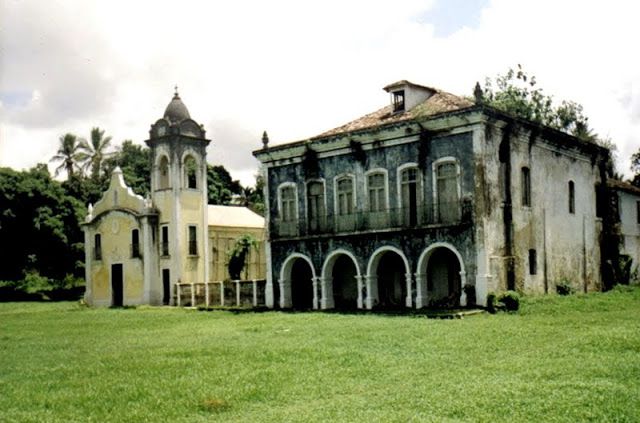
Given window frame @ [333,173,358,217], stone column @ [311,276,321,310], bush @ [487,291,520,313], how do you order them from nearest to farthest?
bush @ [487,291,520,313]
window frame @ [333,173,358,217]
stone column @ [311,276,321,310]

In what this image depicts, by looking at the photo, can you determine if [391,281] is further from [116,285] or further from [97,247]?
[97,247]

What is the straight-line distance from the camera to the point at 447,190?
85.6 ft

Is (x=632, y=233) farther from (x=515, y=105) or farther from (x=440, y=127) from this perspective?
(x=440, y=127)

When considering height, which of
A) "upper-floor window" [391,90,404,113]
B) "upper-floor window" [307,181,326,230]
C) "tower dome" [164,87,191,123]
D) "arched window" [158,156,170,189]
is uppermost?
"tower dome" [164,87,191,123]

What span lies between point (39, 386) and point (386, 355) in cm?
616

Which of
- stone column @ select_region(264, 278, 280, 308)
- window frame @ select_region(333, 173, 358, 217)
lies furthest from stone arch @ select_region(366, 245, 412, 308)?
stone column @ select_region(264, 278, 280, 308)

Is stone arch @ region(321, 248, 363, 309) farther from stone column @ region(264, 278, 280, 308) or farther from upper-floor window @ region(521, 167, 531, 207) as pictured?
upper-floor window @ region(521, 167, 531, 207)

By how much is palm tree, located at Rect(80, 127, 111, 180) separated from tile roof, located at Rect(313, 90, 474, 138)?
1266 inches

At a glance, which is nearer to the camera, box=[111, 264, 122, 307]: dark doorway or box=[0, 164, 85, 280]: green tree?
box=[111, 264, 122, 307]: dark doorway

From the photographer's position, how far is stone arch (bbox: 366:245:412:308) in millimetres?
27562

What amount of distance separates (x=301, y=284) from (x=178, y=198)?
915 centimetres

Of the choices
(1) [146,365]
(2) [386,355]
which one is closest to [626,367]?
(2) [386,355]

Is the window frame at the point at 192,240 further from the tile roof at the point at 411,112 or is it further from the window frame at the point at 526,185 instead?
the window frame at the point at 526,185

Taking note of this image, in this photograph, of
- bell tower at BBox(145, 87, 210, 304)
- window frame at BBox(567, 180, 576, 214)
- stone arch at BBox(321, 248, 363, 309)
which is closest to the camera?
stone arch at BBox(321, 248, 363, 309)
